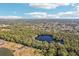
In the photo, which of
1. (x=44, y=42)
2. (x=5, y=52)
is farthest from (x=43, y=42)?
(x=5, y=52)

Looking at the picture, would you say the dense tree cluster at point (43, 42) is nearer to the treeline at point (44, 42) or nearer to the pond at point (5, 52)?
the treeline at point (44, 42)

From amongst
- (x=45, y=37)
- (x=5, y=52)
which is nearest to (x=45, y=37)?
(x=45, y=37)

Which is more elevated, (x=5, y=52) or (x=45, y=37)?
(x=45, y=37)

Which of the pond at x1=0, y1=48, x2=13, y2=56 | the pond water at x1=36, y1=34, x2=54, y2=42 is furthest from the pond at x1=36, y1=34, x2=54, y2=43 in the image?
the pond at x1=0, y1=48, x2=13, y2=56

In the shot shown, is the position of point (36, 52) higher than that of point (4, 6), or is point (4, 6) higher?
point (4, 6)

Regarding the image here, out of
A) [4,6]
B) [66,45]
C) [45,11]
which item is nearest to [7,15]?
[4,6]

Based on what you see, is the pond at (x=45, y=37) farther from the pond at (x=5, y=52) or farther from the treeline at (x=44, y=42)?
the pond at (x=5, y=52)

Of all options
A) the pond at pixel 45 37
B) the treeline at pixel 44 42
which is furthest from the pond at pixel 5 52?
the pond at pixel 45 37

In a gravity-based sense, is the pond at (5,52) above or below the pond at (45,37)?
below

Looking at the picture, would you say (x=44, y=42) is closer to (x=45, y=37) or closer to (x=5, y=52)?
(x=45, y=37)

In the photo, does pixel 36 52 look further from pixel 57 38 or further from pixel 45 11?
pixel 45 11

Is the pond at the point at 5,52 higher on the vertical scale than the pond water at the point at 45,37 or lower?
lower
